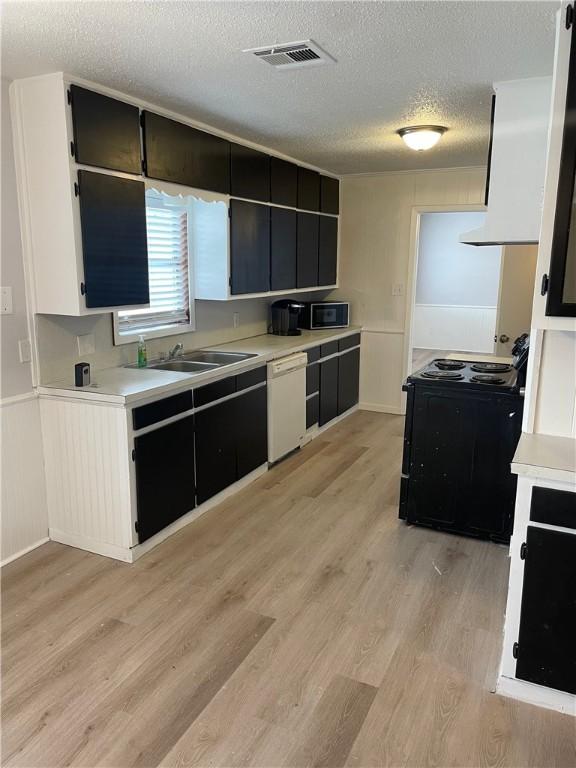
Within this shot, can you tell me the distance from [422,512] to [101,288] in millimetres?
2292

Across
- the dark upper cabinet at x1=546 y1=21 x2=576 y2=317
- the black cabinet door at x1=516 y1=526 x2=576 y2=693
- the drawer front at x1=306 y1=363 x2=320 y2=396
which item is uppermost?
the dark upper cabinet at x1=546 y1=21 x2=576 y2=317

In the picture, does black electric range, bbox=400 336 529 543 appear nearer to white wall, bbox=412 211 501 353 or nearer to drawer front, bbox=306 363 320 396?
drawer front, bbox=306 363 320 396

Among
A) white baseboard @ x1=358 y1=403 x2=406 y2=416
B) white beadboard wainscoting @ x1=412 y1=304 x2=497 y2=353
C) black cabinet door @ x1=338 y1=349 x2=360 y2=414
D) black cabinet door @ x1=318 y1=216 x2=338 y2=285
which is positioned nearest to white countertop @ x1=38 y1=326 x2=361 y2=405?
black cabinet door @ x1=338 y1=349 x2=360 y2=414

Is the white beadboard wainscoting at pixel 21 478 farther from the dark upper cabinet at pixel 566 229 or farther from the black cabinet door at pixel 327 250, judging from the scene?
the black cabinet door at pixel 327 250

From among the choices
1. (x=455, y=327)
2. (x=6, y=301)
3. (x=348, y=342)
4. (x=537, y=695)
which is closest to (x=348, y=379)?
(x=348, y=342)

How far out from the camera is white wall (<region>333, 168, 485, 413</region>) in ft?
18.1

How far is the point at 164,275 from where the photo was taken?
400cm

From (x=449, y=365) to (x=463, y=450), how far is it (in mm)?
736

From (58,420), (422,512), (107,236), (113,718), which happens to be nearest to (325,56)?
(107,236)

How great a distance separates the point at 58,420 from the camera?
3.08 metres

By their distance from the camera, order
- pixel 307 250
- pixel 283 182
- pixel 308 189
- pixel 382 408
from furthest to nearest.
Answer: pixel 382 408, pixel 307 250, pixel 308 189, pixel 283 182

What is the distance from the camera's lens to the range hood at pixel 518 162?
8.71 feet

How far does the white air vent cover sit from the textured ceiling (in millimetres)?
46

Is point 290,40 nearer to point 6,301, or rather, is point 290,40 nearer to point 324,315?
point 6,301
